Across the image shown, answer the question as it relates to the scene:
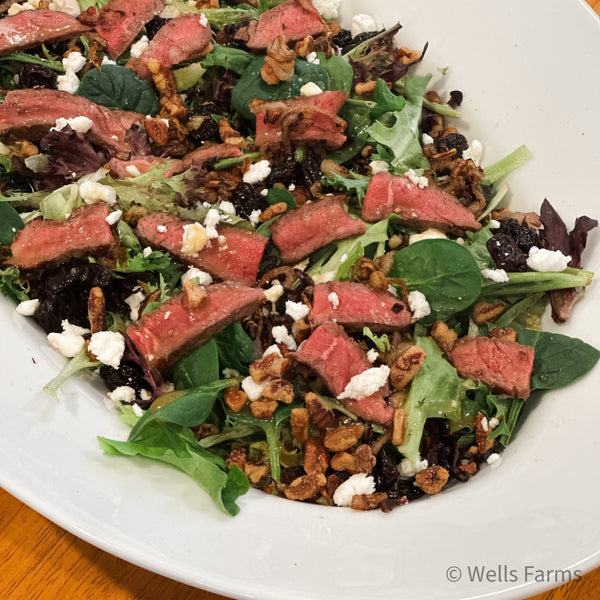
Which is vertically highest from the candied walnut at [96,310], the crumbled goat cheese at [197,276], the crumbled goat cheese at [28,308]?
the crumbled goat cheese at [197,276]

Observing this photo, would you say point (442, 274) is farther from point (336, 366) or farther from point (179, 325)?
point (179, 325)

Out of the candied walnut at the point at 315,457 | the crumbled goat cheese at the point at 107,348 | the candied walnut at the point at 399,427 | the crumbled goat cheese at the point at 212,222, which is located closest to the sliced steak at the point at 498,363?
the candied walnut at the point at 399,427

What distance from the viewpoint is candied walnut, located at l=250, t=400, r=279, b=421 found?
6.00 feet

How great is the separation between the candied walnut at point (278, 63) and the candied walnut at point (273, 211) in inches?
22.2

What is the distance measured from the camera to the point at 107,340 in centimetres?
187

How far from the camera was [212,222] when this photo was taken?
2.08 metres

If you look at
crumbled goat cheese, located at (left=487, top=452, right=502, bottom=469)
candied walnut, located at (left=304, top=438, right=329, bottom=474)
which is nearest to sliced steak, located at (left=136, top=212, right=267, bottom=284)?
candied walnut, located at (left=304, top=438, right=329, bottom=474)

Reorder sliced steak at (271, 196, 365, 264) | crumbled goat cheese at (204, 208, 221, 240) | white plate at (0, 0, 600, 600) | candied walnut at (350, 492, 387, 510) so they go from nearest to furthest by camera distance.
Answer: white plate at (0, 0, 600, 600), candied walnut at (350, 492, 387, 510), crumbled goat cheese at (204, 208, 221, 240), sliced steak at (271, 196, 365, 264)

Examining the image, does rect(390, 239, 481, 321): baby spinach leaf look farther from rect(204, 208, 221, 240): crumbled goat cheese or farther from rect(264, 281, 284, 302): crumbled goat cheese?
rect(204, 208, 221, 240): crumbled goat cheese

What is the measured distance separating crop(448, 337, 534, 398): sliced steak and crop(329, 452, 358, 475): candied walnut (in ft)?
1.45

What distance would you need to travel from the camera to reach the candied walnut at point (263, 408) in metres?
1.83

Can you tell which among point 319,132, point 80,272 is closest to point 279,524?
point 80,272

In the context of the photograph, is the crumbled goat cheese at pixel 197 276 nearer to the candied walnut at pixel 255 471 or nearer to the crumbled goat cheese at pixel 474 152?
the candied walnut at pixel 255 471

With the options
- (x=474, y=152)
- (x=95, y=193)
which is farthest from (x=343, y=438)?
(x=474, y=152)
